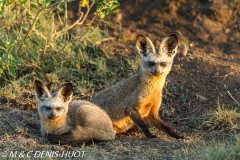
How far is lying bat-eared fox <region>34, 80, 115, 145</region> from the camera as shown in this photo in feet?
25.1

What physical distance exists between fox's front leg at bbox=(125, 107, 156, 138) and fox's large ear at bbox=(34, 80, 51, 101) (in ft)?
4.27

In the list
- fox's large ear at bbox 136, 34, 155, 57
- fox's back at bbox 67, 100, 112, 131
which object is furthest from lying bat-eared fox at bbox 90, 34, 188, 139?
fox's back at bbox 67, 100, 112, 131

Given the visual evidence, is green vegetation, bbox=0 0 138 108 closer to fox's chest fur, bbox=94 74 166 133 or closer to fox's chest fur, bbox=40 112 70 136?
fox's chest fur, bbox=94 74 166 133

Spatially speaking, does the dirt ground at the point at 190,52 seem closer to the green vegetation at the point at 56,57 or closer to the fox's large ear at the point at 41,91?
the green vegetation at the point at 56,57

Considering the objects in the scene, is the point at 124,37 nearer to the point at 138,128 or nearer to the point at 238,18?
the point at 238,18

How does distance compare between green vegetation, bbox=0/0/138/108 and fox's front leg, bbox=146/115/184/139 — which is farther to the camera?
green vegetation, bbox=0/0/138/108

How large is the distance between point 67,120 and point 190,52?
3326mm

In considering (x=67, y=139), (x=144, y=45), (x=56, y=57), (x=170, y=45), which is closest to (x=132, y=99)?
(x=144, y=45)

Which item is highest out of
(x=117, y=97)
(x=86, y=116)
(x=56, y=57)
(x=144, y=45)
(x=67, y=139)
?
(x=144, y=45)

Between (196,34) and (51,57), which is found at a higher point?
(196,34)

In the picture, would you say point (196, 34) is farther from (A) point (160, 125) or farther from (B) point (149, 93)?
(A) point (160, 125)

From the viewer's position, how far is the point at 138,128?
8328 mm

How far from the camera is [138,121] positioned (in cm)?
829

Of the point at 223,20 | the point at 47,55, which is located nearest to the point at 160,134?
the point at 47,55
